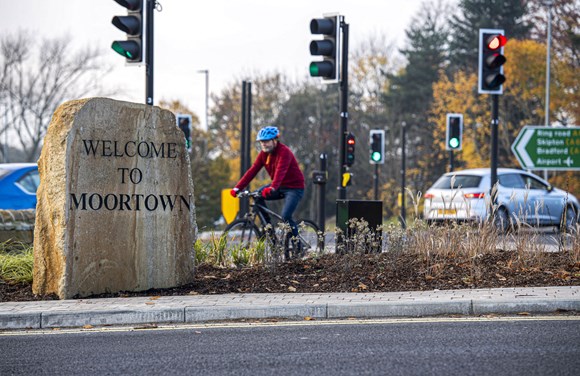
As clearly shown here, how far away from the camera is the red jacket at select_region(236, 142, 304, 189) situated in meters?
12.4

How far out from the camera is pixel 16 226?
1299 centimetres

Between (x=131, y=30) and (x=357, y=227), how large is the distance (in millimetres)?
4418

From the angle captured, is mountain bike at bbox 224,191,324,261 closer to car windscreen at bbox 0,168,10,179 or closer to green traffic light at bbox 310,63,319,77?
green traffic light at bbox 310,63,319,77

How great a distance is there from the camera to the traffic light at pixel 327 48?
1372 centimetres

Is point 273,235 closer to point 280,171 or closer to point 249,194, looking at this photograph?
point 280,171

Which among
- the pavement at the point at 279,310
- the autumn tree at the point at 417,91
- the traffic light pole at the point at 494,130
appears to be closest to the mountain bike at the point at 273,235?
the pavement at the point at 279,310

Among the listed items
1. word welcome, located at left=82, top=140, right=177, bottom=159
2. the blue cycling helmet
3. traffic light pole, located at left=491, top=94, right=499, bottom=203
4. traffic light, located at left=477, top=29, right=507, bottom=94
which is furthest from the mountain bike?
traffic light, located at left=477, top=29, right=507, bottom=94

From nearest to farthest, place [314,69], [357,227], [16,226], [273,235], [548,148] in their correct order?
[357,227] → [273,235] → [16,226] → [314,69] → [548,148]

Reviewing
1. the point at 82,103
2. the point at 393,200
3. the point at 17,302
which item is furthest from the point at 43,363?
the point at 393,200

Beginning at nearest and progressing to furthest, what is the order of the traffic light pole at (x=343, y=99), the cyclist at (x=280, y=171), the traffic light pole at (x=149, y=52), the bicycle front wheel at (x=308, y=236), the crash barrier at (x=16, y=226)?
the bicycle front wheel at (x=308, y=236) < the cyclist at (x=280, y=171) < the crash barrier at (x=16, y=226) < the traffic light pole at (x=149, y=52) < the traffic light pole at (x=343, y=99)

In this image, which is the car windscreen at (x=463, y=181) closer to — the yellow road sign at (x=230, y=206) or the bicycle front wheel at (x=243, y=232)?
the yellow road sign at (x=230, y=206)

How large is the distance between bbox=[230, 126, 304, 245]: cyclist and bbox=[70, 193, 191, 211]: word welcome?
227cm

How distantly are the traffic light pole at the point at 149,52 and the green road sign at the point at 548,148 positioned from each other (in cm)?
1054

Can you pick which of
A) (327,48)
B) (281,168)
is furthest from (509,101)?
(281,168)
